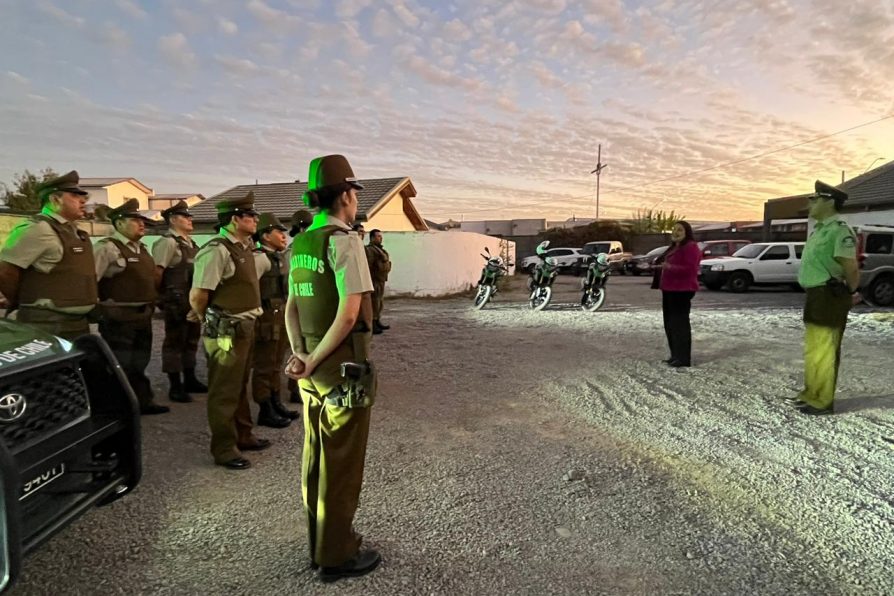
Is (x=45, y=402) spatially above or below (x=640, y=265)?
above

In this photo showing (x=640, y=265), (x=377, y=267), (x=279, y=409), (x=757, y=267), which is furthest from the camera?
(x=640, y=265)

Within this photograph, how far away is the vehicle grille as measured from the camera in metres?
1.93

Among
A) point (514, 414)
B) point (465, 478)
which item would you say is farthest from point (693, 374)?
point (465, 478)

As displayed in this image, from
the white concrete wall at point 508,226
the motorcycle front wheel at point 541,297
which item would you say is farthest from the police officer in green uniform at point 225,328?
the white concrete wall at point 508,226

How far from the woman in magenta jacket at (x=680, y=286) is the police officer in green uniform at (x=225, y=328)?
485 centimetres

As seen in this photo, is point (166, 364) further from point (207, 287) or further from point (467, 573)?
point (467, 573)

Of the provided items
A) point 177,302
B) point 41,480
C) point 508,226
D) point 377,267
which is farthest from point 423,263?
point 508,226

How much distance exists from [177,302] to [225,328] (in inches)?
94.5

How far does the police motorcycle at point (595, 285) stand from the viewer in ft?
38.9

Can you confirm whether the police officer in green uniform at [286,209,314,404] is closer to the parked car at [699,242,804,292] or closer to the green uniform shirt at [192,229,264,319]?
the green uniform shirt at [192,229,264,319]

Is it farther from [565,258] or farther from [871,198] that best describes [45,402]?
[565,258]

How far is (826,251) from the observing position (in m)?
4.39

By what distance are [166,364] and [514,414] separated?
3558 mm

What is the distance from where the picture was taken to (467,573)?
2.34 metres
